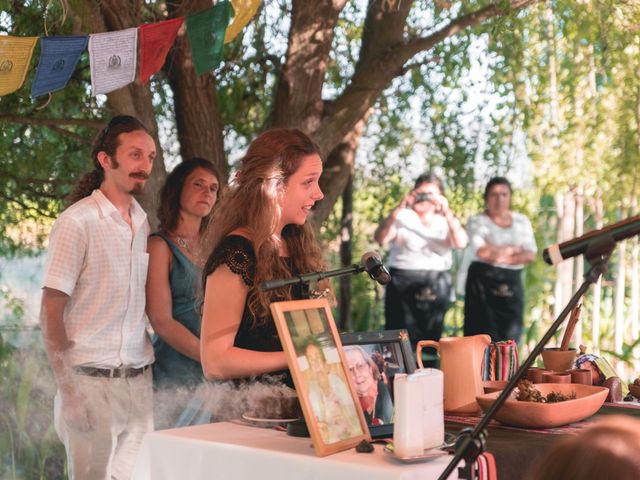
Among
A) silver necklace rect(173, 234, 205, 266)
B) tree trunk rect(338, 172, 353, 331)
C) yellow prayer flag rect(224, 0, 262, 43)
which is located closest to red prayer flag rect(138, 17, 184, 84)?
yellow prayer flag rect(224, 0, 262, 43)

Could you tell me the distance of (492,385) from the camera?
8.33 feet

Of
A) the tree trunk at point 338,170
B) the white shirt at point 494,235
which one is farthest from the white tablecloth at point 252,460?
the white shirt at point 494,235

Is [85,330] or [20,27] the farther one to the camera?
[20,27]

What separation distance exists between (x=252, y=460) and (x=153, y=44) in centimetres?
237

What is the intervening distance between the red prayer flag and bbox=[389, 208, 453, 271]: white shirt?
2.35m

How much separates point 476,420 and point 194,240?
1.43 meters

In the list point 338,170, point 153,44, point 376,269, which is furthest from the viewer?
point 338,170

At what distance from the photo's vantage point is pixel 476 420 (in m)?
2.38

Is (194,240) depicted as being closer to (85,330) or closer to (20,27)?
(85,330)

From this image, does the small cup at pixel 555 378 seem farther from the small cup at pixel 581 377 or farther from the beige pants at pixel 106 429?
the beige pants at pixel 106 429

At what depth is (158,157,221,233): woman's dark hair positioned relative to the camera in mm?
3475

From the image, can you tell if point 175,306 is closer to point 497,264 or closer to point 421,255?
point 421,255

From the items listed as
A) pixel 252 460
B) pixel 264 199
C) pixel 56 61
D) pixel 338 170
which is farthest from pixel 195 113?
pixel 252 460

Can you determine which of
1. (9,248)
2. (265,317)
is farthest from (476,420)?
Answer: (9,248)
